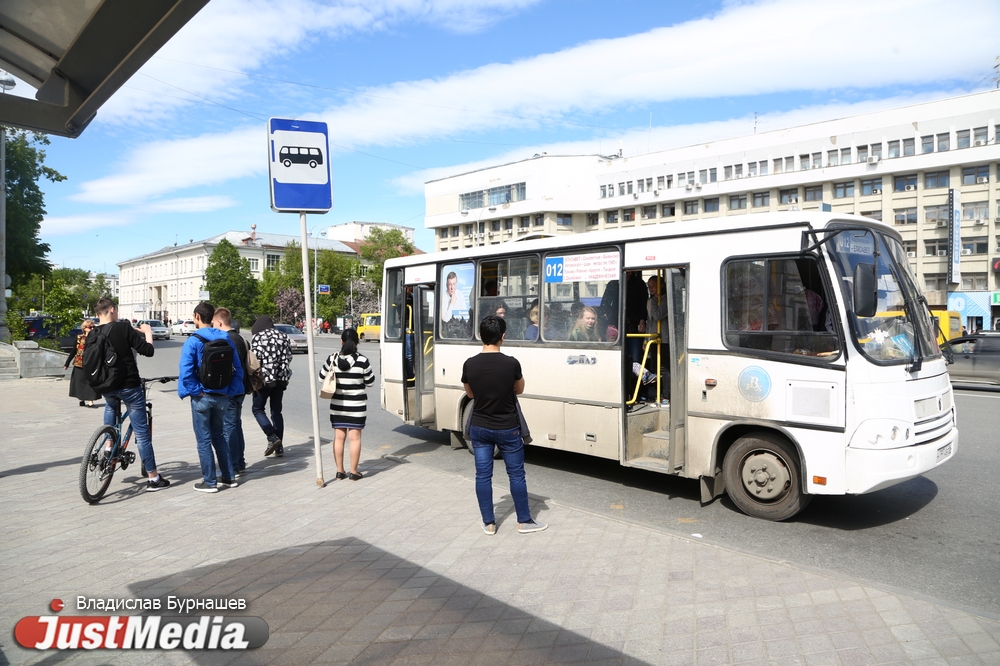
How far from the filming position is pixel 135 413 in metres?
7.34

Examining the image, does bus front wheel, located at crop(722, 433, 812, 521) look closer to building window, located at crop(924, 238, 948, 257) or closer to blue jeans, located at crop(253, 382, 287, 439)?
blue jeans, located at crop(253, 382, 287, 439)

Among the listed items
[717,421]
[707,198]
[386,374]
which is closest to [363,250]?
[707,198]

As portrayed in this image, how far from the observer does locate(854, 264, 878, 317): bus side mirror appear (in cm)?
579

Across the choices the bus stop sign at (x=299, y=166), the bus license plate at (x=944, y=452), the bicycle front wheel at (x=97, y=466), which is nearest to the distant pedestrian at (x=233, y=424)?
the bicycle front wheel at (x=97, y=466)

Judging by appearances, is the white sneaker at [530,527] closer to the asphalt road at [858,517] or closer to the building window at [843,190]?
the asphalt road at [858,517]

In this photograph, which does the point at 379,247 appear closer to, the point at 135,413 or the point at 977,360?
the point at 977,360

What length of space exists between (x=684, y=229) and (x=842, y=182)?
64.1m

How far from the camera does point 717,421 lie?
22.2 ft

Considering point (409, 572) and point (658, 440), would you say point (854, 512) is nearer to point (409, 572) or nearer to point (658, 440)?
point (658, 440)

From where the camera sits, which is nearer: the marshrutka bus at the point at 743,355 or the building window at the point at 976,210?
the marshrutka bus at the point at 743,355

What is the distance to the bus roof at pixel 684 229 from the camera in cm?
636

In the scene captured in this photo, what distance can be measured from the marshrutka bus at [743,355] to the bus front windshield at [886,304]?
0.02 metres

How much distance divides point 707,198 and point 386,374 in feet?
217

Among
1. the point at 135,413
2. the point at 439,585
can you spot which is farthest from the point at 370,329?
the point at 439,585
